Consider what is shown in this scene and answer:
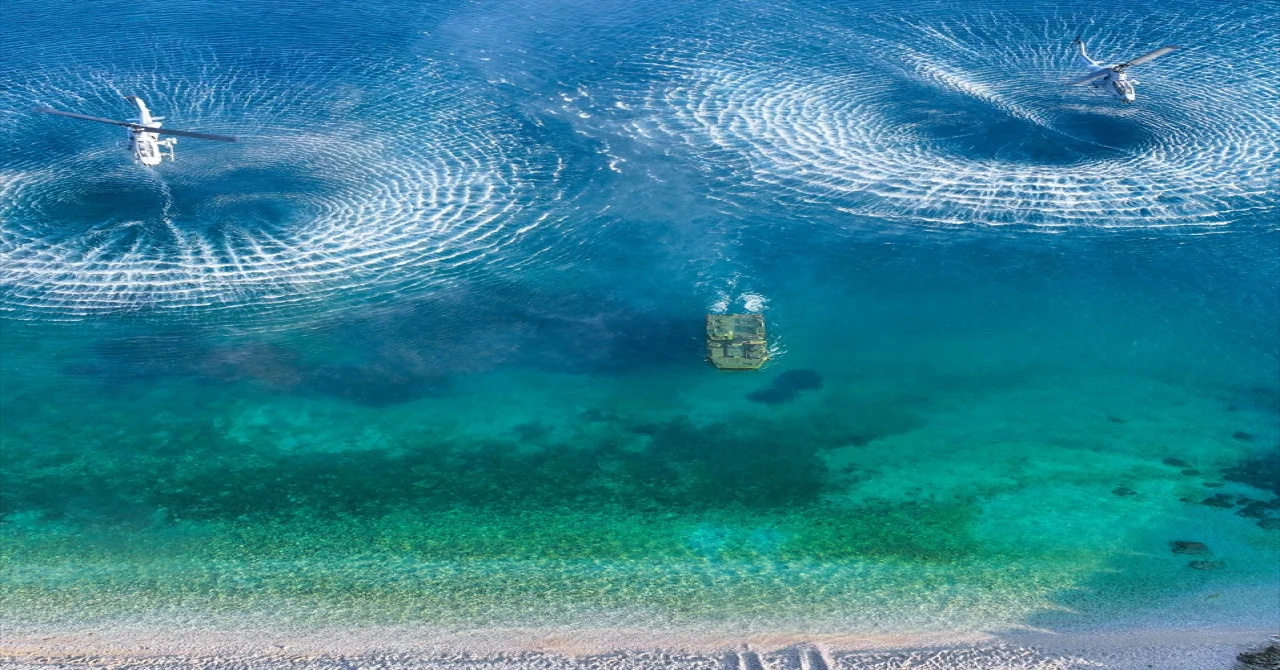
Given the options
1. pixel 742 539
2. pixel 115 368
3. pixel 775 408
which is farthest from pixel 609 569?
pixel 115 368

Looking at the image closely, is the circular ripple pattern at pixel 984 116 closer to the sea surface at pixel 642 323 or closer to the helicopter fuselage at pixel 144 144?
the sea surface at pixel 642 323

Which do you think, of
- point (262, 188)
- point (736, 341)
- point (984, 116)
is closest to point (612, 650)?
point (736, 341)

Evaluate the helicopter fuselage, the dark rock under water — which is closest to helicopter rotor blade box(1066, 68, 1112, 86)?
the dark rock under water

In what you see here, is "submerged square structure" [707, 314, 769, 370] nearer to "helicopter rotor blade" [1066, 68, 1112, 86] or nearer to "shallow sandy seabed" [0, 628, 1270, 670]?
"shallow sandy seabed" [0, 628, 1270, 670]

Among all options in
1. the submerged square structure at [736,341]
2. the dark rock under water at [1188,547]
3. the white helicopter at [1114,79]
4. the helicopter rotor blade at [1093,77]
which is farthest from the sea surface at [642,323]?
the helicopter rotor blade at [1093,77]

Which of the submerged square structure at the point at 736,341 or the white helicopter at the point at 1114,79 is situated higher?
the white helicopter at the point at 1114,79

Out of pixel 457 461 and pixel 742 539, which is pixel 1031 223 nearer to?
→ pixel 742 539
